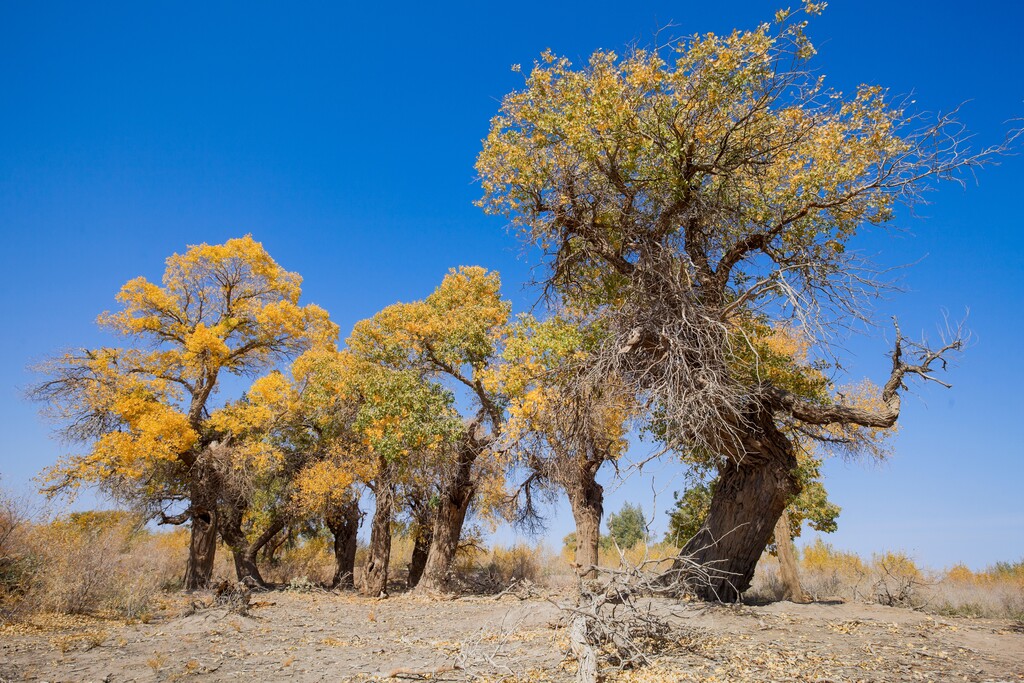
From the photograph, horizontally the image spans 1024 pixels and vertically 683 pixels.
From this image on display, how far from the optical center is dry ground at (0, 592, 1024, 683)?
6.07 meters

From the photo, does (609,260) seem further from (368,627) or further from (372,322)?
(372,322)

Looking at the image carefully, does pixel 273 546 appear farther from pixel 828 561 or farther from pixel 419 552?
pixel 828 561

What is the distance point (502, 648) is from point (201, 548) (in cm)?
1624

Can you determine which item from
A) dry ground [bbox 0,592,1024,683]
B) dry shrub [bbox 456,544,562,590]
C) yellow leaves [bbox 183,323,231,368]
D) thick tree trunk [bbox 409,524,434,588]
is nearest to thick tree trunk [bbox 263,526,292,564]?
thick tree trunk [bbox 409,524,434,588]

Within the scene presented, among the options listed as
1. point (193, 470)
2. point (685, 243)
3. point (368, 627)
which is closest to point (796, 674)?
point (685, 243)

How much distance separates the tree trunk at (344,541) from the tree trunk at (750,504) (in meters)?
12.8

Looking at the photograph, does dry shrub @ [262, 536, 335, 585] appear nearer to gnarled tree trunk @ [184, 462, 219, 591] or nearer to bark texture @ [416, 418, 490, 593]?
Answer: gnarled tree trunk @ [184, 462, 219, 591]

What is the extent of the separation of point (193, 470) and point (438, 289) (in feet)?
30.7

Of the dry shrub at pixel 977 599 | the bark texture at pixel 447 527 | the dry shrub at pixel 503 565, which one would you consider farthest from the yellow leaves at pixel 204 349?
the dry shrub at pixel 977 599

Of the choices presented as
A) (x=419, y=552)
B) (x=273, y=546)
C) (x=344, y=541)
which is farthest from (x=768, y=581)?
(x=273, y=546)

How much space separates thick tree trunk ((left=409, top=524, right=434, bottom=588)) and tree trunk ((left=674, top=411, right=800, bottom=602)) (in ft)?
39.2

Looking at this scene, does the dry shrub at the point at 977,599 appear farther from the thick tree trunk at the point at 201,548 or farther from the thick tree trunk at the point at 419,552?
the thick tree trunk at the point at 201,548

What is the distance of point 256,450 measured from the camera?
1780 cm

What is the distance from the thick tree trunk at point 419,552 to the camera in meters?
20.4
